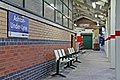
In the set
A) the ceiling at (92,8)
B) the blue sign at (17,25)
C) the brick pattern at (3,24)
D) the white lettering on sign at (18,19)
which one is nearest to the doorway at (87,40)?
the ceiling at (92,8)

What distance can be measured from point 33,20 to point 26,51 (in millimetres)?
1036

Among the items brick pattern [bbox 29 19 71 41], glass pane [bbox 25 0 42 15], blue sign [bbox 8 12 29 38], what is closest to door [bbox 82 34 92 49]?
brick pattern [bbox 29 19 71 41]

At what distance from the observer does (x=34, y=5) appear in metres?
6.71

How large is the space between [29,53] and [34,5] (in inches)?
60.8

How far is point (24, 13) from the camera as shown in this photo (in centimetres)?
555

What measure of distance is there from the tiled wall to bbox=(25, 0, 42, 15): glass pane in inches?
14.3

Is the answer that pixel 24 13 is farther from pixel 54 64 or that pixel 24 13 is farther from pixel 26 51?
pixel 54 64

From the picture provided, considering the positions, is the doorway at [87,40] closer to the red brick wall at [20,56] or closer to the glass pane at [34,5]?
the red brick wall at [20,56]

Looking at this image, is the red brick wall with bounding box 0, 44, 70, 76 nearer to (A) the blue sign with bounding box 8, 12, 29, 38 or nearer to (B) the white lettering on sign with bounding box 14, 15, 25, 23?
(A) the blue sign with bounding box 8, 12, 29, 38

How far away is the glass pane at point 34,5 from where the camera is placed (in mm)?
6100

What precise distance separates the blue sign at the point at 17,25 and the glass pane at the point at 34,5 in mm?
540

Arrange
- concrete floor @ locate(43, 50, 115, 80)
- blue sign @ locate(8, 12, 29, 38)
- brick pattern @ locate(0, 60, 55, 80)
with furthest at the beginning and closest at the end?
concrete floor @ locate(43, 50, 115, 80)
brick pattern @ locate(0, 60, 55, 80)
blue sign @ locate(8, 12, 29, 38)

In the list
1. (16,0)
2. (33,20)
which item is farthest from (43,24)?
(16,0)

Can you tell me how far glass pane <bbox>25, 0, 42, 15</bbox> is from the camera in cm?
610
